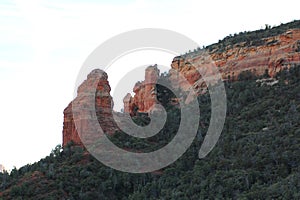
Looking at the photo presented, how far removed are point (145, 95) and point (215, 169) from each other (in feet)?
84.0

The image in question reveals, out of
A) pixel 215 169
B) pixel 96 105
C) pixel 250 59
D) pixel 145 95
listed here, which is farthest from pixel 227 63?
pixel 215 169

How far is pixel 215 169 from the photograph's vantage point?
56.8 m

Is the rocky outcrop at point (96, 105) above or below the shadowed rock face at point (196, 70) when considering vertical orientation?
below

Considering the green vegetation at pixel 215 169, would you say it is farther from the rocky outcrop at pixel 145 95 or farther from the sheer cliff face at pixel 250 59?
the rocky outcrop at pixel 145 95

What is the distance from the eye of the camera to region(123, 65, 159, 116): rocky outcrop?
263 feet

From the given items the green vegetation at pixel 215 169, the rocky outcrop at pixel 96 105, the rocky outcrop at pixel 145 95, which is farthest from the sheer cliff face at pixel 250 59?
the rocky outcrop at pixel 96 105

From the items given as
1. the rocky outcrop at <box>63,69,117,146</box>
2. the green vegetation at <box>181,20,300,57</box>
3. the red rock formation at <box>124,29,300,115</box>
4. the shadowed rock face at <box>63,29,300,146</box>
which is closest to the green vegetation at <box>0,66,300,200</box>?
the rocky outcrop at <box>63,69,117,146</box>

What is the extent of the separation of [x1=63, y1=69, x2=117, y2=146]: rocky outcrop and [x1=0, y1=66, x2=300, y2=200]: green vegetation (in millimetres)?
1865

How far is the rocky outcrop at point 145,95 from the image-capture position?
8006cm

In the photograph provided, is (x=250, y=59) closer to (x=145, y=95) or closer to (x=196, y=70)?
(x=196, y=70)

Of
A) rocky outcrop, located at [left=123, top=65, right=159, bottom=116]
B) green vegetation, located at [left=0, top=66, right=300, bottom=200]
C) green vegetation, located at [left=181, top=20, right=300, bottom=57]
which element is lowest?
green vegetation, located at [left=0, top=66, right=300, bottom=200]

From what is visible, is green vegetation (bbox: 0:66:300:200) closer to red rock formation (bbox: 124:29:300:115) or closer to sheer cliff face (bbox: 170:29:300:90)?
sheer cliff face (bbox: 170:29:300:90)

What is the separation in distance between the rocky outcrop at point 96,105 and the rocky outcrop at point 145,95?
8.45 metres

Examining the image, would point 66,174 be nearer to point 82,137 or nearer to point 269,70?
point 82,137
